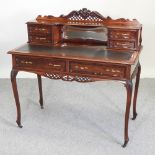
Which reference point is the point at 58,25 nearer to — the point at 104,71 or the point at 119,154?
the point at 104,71

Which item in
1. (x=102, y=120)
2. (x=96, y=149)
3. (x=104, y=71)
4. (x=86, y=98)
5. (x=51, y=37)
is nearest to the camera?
(x=104, y=71)

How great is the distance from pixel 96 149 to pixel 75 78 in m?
0.52

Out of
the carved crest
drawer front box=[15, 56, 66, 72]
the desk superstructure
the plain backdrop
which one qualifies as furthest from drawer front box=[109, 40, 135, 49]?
the plain backdrop

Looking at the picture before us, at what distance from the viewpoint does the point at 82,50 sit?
2.10 meters

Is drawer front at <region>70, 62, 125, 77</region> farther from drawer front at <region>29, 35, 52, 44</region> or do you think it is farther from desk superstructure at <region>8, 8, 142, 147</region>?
drawer front at <region>29, 35, 52, 44</region>

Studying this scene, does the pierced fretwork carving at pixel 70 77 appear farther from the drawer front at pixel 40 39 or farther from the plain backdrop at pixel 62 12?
the plain backdrop at pixel 62 12

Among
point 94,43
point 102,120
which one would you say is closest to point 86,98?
point 102,120

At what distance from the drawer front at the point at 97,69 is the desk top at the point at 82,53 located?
0.05m

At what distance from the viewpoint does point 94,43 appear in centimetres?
230

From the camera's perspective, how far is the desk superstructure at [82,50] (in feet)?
6.29

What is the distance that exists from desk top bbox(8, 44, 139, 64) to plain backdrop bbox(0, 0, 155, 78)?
94 centimetres

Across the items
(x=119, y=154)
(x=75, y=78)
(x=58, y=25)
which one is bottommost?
(x=119, y=154)

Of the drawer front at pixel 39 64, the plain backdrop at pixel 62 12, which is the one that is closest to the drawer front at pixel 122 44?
the drawer front at pixel 39 64

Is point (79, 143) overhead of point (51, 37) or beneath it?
beneath
